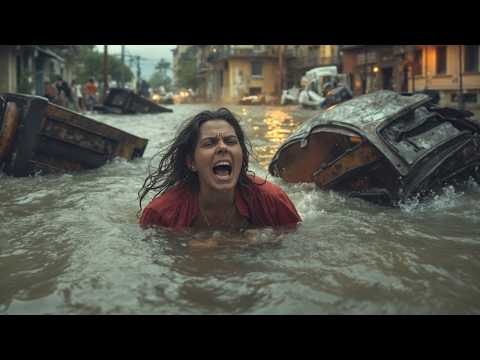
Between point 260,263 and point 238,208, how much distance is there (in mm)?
710

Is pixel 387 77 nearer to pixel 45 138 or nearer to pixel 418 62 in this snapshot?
pixel 418 62

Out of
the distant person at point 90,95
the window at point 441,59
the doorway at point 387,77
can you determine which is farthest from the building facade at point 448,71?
the distant person at point 90,95

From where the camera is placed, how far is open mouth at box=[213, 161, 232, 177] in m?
4.08

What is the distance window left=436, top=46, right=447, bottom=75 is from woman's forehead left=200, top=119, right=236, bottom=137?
992 inches

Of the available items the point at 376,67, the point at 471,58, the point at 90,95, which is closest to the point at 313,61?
the point at 376,67

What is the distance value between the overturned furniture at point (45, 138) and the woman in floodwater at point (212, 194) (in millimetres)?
3769

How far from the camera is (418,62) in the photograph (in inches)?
1195

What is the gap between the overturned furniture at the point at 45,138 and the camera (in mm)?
7531

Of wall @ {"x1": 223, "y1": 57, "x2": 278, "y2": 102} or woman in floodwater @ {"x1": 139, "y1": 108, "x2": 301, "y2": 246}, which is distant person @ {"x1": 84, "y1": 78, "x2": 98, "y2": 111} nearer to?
woman in floodwater @ {"x1": 139, "y1": 108, "x2": 301, "y2": 246}

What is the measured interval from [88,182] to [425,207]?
4398mm

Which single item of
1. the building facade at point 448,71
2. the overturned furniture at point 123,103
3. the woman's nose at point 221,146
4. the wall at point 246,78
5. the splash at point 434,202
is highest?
the wall at point 246,78

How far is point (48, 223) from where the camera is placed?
5230mm

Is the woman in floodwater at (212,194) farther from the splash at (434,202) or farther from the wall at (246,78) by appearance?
the wall at (246,78)

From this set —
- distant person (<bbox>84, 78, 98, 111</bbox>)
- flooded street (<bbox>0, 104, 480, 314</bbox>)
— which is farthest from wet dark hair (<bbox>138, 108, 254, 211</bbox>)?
distant person (<bbox>84, 78, 98, 111</bbox>)
